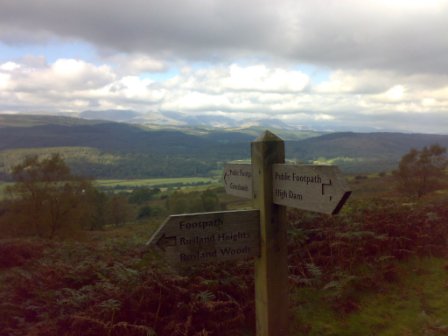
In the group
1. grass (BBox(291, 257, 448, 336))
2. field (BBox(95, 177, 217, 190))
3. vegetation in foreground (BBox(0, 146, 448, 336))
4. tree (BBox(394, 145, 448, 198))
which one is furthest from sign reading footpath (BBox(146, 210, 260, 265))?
field (BBox(95, 177, 217, 190))

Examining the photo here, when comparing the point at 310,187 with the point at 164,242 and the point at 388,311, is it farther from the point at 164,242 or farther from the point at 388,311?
the point at 388,311

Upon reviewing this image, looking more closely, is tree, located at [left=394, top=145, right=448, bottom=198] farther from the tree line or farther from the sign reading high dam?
the sign reading high dam

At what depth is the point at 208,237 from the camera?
12.0 ft

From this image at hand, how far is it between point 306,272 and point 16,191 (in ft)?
81.3

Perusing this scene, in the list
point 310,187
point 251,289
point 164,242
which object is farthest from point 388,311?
point 164,242

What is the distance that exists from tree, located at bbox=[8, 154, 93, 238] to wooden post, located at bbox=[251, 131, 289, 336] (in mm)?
25157

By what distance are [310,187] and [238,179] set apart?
121cm

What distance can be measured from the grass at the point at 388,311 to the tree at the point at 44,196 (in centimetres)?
2392

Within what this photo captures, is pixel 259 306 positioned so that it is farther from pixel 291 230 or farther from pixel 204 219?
Answer: pixel 291 230

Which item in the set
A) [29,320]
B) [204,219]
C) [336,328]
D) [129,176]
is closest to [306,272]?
[336,328]

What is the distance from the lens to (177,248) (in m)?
3.53

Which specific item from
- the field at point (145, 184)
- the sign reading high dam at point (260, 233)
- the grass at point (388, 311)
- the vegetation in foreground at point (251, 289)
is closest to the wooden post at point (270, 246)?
the sign reading high dam at point (260, 233)

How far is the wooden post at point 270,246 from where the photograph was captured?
376 cm

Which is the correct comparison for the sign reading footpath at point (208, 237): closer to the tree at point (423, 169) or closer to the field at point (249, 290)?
the field at point (249, 290)
